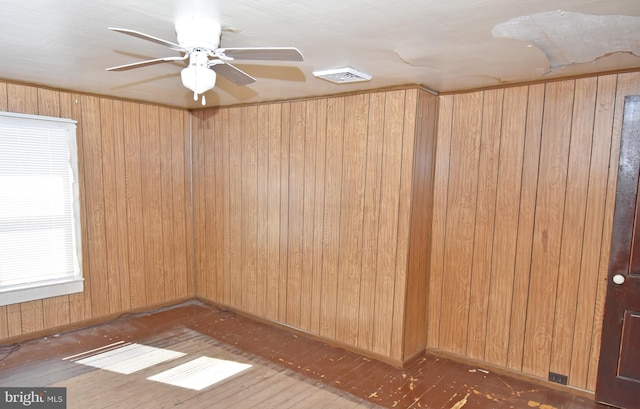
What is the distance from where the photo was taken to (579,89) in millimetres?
2832

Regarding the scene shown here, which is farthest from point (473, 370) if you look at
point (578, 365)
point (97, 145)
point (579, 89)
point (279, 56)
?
point (97, 145)

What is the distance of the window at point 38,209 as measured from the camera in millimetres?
3516

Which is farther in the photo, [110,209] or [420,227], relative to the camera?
[110,209]

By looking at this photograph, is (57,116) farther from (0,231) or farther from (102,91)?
(0,231)

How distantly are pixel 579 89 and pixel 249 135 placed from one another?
3057 mm

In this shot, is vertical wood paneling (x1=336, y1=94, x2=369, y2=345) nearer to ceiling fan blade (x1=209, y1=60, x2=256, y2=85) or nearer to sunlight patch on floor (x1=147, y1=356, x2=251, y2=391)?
sunlight patch on floor (x1=147, y1=356, x2=251, y2=391)

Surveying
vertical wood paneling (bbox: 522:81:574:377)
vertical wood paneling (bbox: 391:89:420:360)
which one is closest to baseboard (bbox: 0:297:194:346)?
vertical wood paneling (bbox: 391:89:420:360)

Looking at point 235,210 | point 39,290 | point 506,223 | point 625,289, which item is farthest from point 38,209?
point 625,289

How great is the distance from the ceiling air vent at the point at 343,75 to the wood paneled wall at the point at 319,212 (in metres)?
0.42

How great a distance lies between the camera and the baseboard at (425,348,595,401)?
2.94m

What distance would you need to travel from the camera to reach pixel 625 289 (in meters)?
2.72

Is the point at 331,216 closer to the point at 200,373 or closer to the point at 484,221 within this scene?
the point at 484,221

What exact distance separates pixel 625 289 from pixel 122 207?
181 inches

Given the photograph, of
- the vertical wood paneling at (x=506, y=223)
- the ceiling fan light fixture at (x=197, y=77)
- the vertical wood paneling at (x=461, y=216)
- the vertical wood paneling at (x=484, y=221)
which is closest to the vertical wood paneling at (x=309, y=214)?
the vertical wood paneling at (x=461, y=216)
